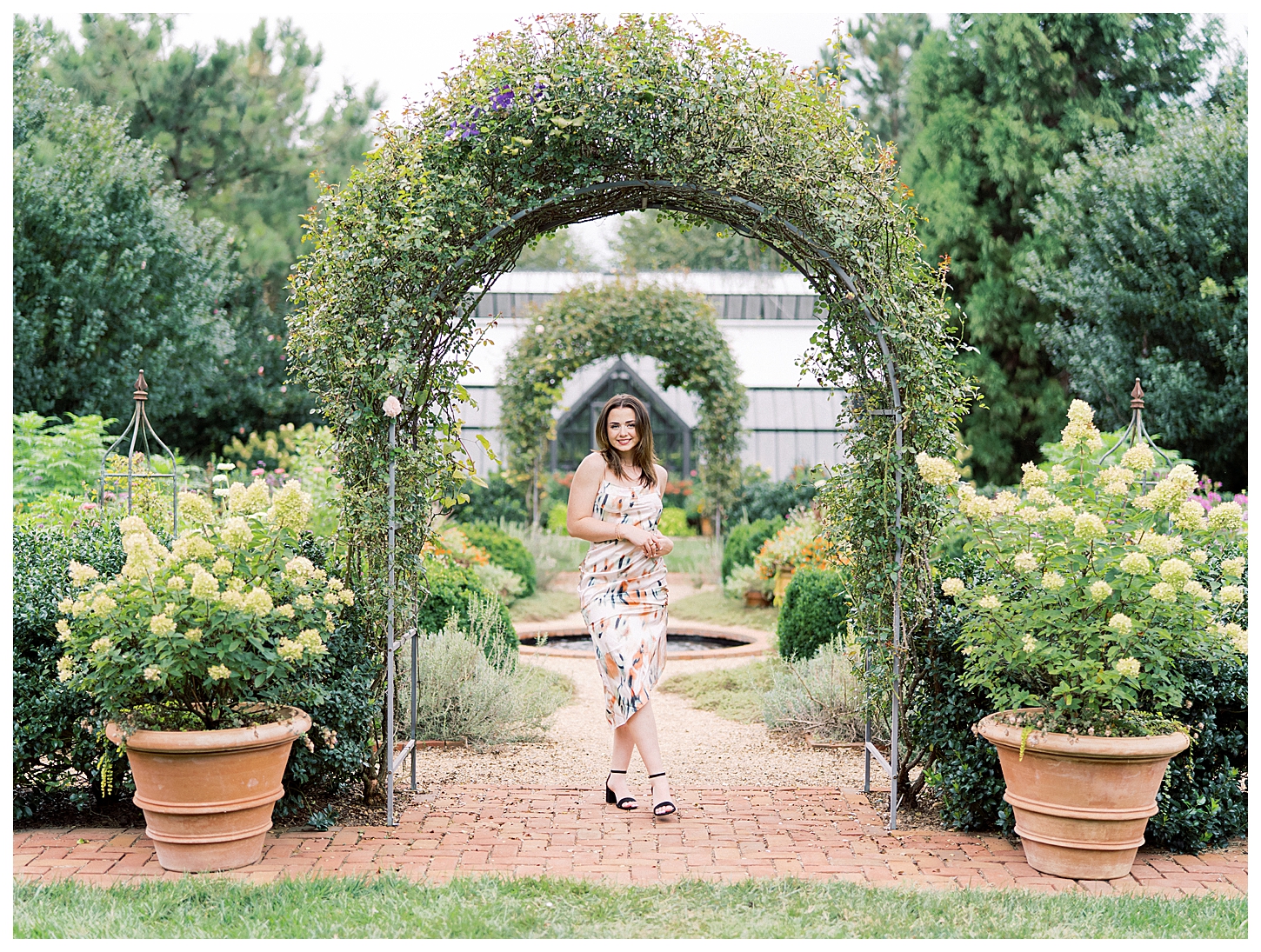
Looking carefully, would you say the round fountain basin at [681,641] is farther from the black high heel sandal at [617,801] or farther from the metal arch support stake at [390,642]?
the metal arch support stake at [390,642]

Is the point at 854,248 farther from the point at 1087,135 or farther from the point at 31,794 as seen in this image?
the point at 1087,135

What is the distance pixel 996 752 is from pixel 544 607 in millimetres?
6445

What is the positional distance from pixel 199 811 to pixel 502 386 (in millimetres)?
9500

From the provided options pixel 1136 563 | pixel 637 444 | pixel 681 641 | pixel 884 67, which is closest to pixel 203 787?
pixel 637 444

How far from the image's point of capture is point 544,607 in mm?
9773

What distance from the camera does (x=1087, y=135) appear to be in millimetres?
13594

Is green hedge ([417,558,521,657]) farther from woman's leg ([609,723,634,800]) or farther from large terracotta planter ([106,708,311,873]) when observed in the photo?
large terracotta planter ([106,708,311,873])

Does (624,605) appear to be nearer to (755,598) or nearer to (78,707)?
(78,707)

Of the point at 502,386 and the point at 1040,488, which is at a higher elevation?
the point at 502,386

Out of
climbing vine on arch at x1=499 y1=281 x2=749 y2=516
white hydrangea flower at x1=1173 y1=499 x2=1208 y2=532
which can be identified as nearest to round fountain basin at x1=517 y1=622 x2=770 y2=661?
climbing vine on arch at x1=499 y1=281 x2=749 y2=516

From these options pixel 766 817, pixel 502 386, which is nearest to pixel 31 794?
pixel 766 817

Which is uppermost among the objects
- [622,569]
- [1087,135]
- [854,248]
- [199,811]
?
[1087,135]

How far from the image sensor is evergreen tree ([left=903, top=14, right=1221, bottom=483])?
1384cm

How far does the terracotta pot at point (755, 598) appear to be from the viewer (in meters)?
9.70
